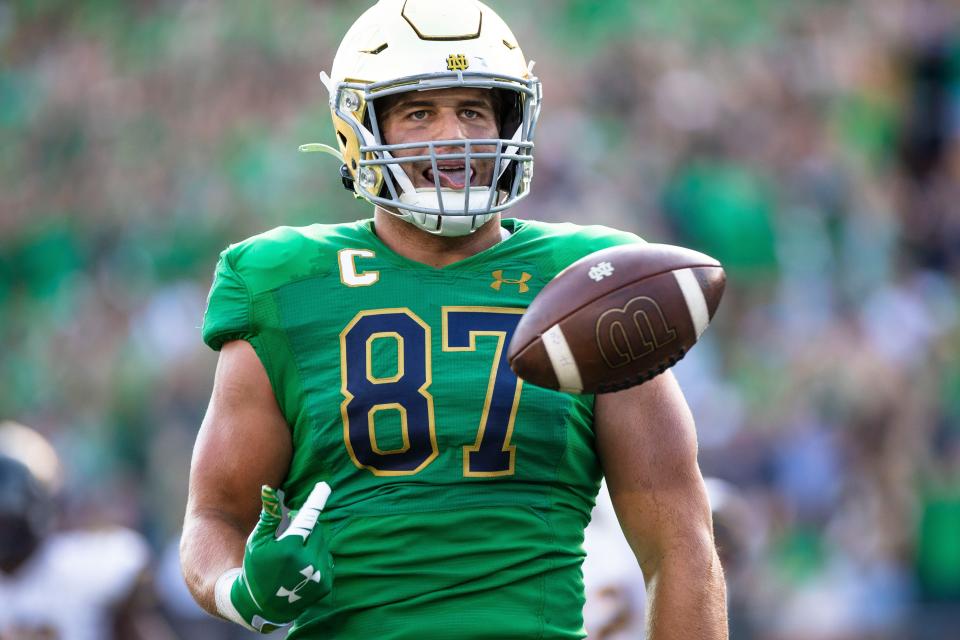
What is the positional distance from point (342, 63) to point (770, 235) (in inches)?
215

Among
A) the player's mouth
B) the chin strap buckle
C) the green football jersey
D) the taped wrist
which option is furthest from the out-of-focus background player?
the player's mouth

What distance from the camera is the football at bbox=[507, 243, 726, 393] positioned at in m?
2.44

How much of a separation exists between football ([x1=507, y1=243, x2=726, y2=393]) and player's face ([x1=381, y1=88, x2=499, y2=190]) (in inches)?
13.9

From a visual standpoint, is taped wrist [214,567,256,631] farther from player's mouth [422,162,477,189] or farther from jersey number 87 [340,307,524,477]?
player's mouth [422,162,477,189]

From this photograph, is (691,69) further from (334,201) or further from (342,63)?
(342,63)

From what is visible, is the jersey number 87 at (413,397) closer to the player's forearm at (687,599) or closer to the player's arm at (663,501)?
the player's arm at (663,501)

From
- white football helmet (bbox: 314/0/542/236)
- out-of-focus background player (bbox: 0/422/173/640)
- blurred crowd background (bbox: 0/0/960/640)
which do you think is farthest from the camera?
blurred crowd background (bbox: 0/0/960/640)

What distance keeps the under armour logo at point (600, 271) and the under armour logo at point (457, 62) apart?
514mm

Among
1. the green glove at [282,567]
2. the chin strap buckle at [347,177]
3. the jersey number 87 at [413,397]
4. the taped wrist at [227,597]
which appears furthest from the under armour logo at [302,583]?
the chin strap buckle at [347,177]

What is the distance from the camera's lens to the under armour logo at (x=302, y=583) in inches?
93.0

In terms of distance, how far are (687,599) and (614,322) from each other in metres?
0.56

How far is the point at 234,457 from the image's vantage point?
2.74 m

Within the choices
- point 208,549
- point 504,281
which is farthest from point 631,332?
point 208,549

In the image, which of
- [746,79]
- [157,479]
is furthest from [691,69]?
[157,479]
